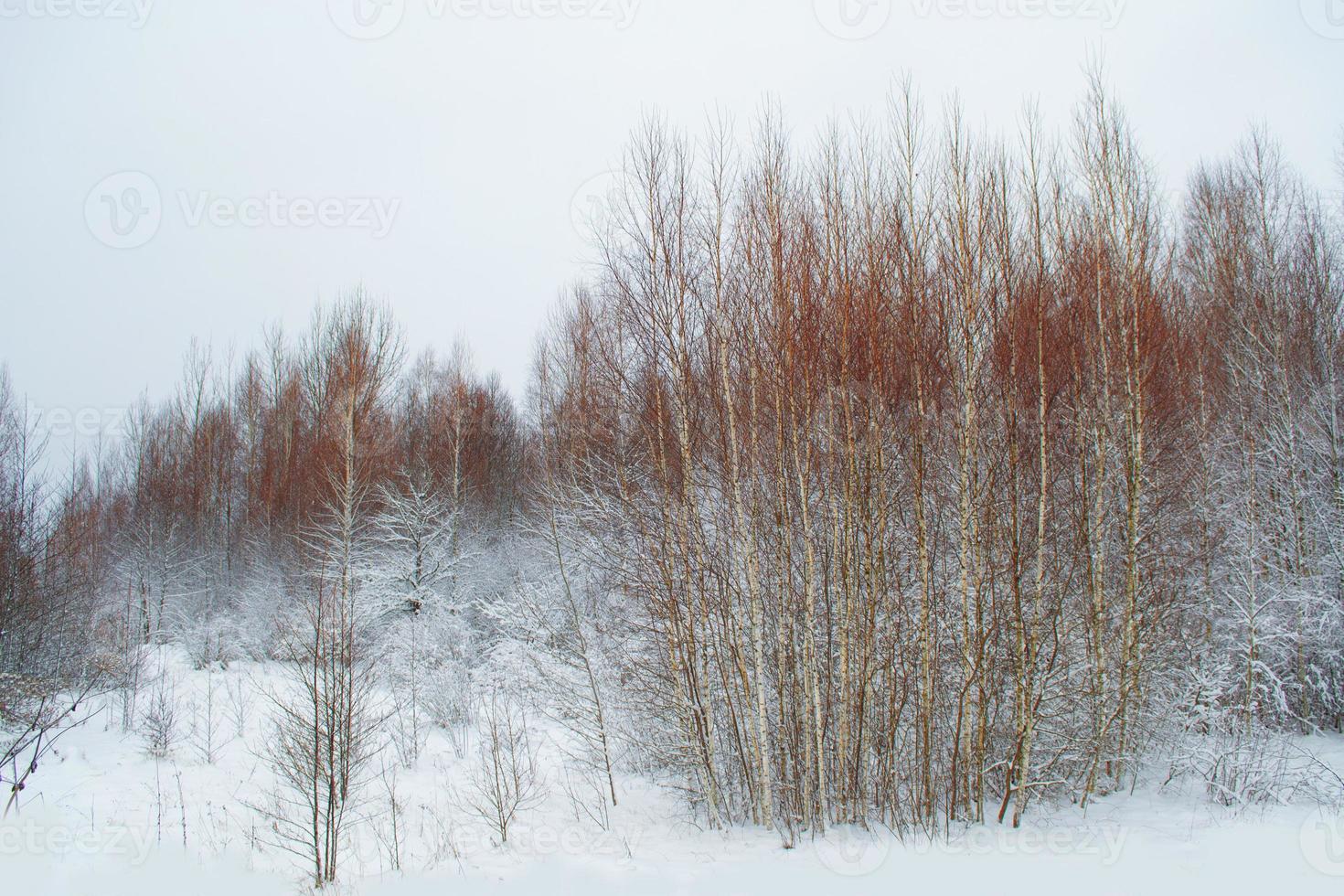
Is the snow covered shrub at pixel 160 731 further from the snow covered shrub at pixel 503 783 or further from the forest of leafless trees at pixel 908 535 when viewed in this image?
the snow covered shrub at pixel 503 783

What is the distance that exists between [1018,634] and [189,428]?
1359 inches

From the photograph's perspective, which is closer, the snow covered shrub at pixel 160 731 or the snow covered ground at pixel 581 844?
the snow covered ground at pixel 581 844

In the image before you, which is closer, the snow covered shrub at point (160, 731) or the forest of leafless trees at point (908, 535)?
the forest of leafless trees at point (908, 535)

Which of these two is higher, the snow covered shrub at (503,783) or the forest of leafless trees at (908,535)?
the forest of leafless trees at (908,535)

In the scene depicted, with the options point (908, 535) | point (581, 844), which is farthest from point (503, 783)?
point (908, 535)

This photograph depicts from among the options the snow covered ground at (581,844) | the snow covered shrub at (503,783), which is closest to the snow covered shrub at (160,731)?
the snow covered ground at (581,844)

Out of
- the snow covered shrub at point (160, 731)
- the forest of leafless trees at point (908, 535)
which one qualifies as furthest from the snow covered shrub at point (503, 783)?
the snow covered shrub at point (160, 731)

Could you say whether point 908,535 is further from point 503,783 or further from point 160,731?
point 160,731

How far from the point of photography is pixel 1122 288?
310 inches

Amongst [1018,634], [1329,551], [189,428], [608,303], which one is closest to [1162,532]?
[1018,634]

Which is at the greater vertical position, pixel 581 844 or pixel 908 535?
pixel 908 535

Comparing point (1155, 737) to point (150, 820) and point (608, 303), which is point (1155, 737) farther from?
point (150, 820)

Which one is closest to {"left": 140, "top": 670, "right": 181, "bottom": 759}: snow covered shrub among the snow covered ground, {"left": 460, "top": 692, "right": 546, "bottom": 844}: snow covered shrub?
→ the snow covered ground

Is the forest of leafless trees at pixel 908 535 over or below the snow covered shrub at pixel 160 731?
over
